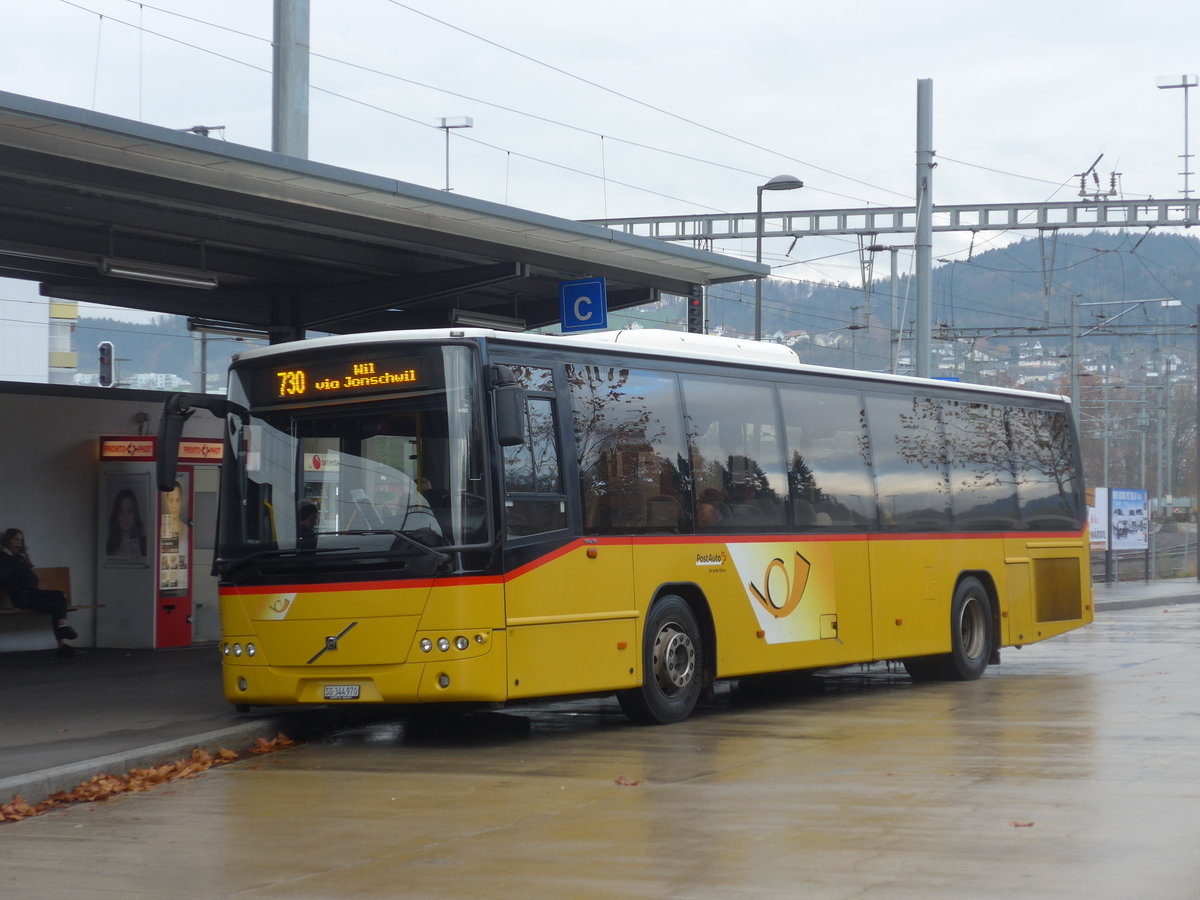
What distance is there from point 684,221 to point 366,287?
20177mm

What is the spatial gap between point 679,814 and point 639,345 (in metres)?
5.68

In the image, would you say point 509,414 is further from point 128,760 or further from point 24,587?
point 24,587

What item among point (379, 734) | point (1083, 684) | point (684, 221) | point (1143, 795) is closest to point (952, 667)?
point (1083, 684)

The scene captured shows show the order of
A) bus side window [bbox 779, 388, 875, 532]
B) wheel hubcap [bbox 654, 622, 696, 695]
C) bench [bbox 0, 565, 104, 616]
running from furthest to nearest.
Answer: bench [bbox 0, 565, 104, 616], bus side window [bbox 779, 388, 875, 532], wheel hubcap [bbox 654, 622, 696, 695]

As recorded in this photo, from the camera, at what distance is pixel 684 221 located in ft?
132

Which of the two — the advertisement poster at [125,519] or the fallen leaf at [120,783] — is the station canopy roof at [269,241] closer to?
the advertisement poster at [125,519]

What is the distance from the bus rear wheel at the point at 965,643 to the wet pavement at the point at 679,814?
10.1ft

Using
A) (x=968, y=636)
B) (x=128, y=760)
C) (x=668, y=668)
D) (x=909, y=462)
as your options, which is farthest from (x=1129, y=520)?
(x=128, y=760)

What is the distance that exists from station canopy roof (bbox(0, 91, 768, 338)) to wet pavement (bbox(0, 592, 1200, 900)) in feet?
16.2

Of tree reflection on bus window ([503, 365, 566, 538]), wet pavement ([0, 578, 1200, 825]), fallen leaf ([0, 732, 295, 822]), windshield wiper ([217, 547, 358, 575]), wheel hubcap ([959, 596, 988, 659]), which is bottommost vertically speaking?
fallen leaf ([0, 732, 295, 822])

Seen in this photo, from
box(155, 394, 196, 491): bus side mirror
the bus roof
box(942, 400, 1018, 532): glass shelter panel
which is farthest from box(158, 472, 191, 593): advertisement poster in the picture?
box(942, 400, 1018, 532): glass shelter panel

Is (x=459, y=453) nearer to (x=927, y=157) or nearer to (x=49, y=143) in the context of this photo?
(x=49, y=143)

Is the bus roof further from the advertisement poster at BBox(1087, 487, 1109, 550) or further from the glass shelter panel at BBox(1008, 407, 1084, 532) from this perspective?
the advertisement poster at BBox(1087, 487, 1109, 550)

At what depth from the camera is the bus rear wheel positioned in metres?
17.6
